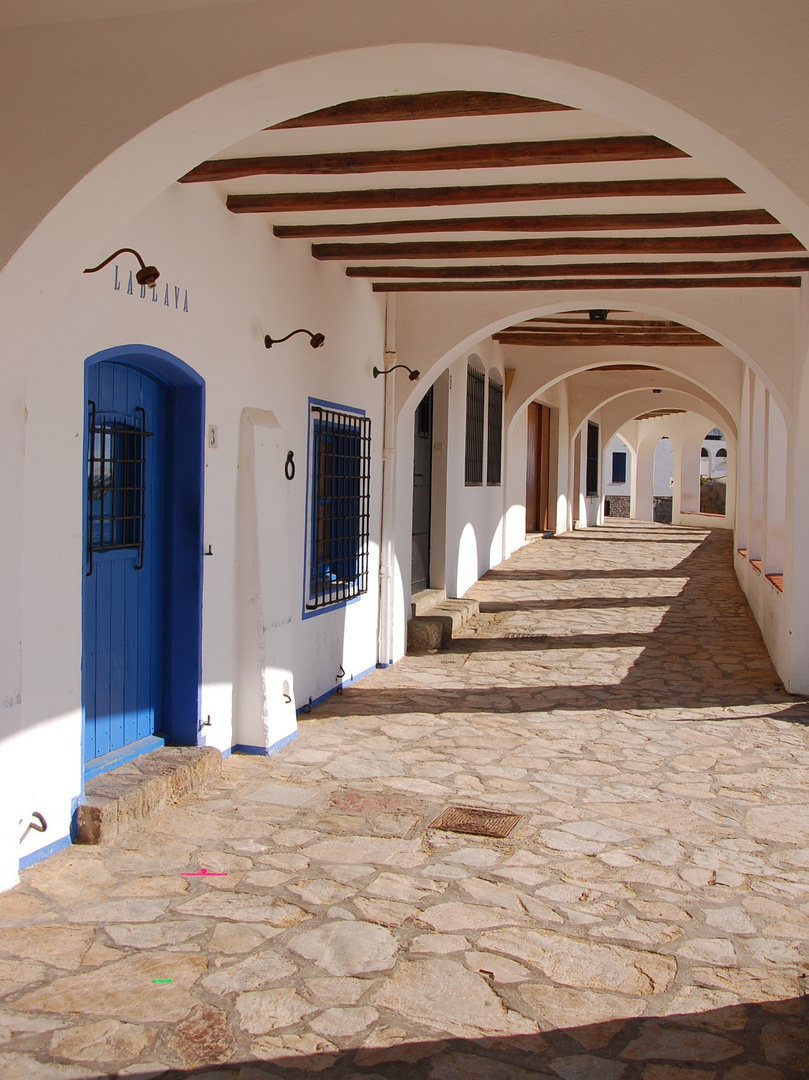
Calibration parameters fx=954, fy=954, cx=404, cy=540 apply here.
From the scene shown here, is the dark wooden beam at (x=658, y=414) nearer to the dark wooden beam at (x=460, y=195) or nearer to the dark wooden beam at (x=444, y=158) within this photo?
the dark wooden beam at (x=460, y=195)

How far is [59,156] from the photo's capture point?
317 cm

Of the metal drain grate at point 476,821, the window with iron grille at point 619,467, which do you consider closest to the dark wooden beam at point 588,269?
the metal drain grate at point 476,821

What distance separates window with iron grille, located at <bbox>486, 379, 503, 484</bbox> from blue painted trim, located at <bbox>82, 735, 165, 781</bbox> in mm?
8056

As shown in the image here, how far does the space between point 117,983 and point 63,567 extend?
163 cm

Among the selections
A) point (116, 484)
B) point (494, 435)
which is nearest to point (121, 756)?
point (116, 484)

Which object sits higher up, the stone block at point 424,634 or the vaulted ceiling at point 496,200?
the vaulted ceiling at point 496,200

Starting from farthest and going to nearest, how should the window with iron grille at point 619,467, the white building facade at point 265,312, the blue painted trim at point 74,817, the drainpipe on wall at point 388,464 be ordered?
the window with iron grille at point 619,467
the drainpipe on wall at point 388,464
the blue painted trim at point 74,817
the white building facade at point 265,312

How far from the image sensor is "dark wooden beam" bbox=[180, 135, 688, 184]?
410cm

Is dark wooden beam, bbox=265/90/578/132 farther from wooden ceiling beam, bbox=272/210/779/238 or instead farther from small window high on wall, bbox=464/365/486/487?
small window high on wall, bbox=464/365/486/487

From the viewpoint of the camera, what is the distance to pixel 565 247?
19.7ft

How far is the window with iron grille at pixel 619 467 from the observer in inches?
1430

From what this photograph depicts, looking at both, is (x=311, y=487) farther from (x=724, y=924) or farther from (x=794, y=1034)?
(x=794, y=1034)

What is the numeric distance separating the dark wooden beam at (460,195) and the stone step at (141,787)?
9.46 ft

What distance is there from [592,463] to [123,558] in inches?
714
